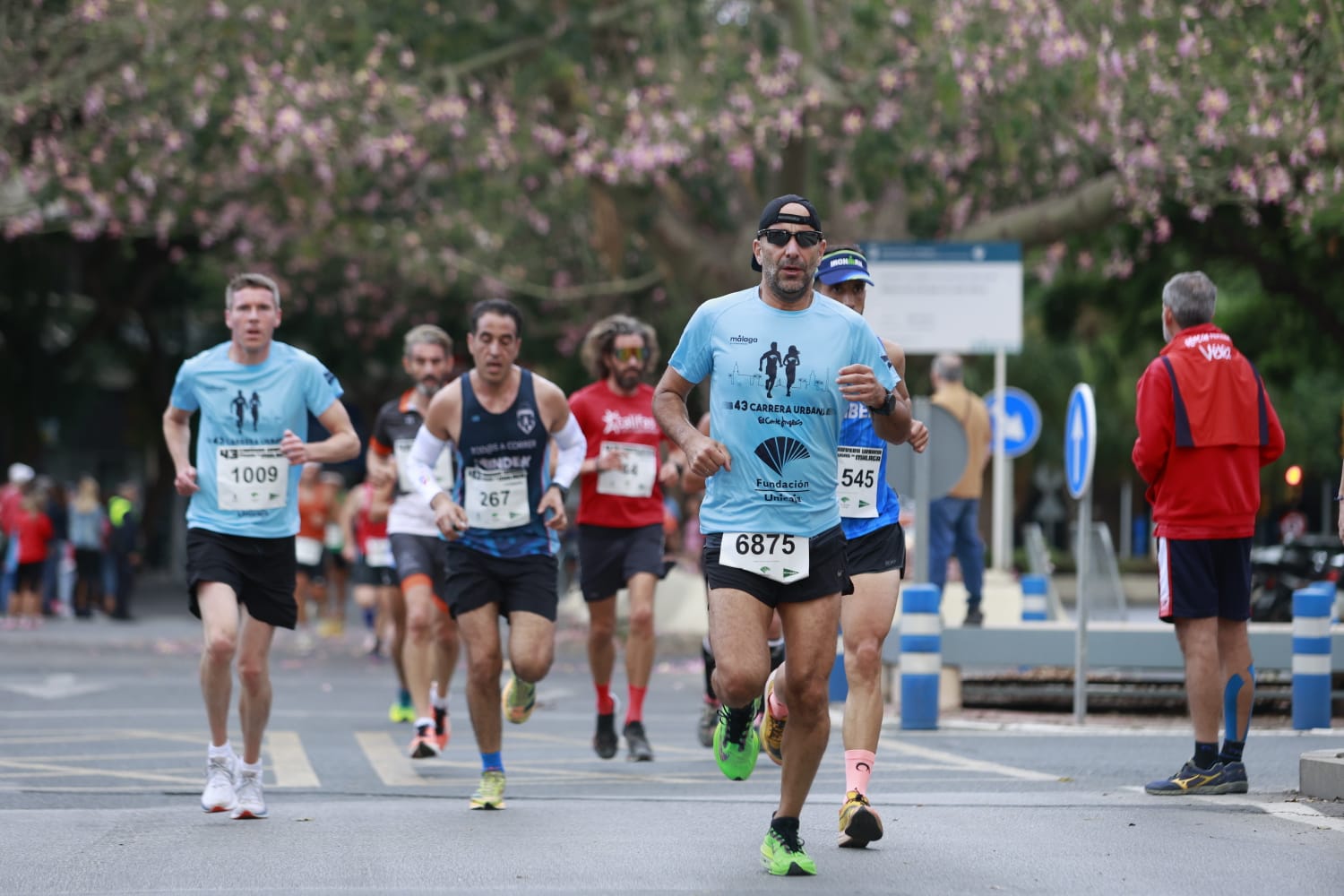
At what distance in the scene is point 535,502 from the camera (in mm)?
8836

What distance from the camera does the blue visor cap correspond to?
8.00m

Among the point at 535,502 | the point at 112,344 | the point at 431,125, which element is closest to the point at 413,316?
the point at 112,344

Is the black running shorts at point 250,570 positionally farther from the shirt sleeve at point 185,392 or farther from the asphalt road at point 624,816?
the asphalt road at point 624,816

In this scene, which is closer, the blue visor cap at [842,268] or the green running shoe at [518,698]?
the blue visor cap at [842,268]

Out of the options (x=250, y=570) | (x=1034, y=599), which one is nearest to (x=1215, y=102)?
(x=1034, y=599)

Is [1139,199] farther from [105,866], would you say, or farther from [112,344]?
[112,344]

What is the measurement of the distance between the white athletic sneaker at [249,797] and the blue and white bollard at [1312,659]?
241 inches

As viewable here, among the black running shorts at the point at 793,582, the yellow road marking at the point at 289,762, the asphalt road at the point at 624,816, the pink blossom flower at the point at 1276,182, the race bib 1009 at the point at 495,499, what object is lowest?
the yellow road marking at the point at 289,762

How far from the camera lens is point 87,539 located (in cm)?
2789

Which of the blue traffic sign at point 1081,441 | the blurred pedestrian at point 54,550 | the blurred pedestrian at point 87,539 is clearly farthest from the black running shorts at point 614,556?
the blurred pedestrian at point 54,550

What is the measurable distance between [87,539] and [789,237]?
22.7 metres

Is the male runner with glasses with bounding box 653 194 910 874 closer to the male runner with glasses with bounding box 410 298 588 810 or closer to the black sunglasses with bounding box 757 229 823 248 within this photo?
the black sunglasses with bounding box 757 229 823 248

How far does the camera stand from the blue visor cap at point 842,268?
26.2 ft

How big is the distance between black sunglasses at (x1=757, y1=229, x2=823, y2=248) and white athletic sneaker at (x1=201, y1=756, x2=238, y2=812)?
319 cm
